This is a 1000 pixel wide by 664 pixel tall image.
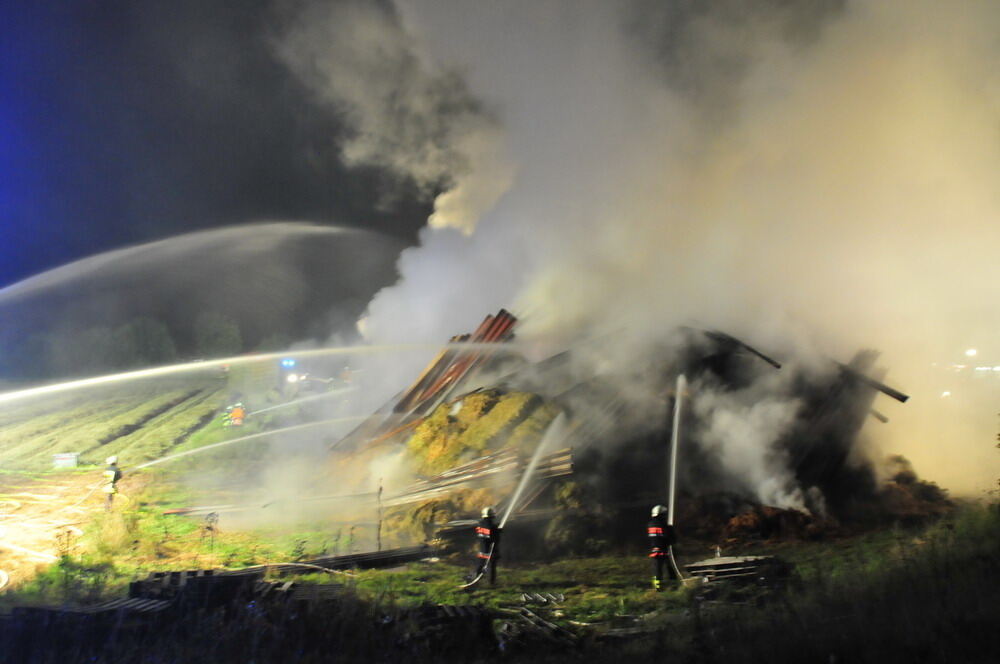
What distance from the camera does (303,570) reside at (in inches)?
401

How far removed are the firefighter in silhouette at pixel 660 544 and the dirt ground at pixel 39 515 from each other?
37.5ft

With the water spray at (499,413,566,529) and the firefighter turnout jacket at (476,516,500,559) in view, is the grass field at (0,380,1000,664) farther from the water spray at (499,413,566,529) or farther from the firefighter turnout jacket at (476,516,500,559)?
the firefighter turnout jacket at (476,516,500,559)

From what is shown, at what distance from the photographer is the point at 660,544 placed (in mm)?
9438

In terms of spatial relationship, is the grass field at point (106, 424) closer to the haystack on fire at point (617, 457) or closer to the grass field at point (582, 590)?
the grass field at point (582, 590)

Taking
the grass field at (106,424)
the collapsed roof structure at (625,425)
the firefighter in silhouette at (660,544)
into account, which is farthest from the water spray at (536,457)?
the grass field at (106,424)

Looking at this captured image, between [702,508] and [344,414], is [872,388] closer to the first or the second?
[702,508]

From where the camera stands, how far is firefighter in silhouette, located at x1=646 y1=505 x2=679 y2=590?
30.5 ft

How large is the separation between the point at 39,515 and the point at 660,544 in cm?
1384

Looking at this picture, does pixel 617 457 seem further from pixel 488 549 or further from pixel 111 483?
pixel 111 483

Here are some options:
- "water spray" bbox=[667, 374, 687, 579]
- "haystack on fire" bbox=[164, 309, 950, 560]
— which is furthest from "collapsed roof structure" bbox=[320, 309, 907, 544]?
"water spray" bbox=[667, 374, 687, 579]

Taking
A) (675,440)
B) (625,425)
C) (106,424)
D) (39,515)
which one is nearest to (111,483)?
(39,515)

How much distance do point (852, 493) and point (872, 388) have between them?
9.06ft

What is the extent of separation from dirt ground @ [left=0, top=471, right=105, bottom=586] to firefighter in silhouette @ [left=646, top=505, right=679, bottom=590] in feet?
37.5

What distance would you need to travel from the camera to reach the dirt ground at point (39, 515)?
36.9ft
